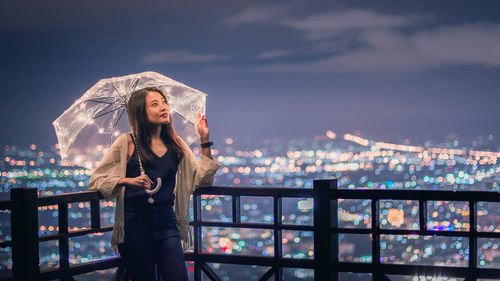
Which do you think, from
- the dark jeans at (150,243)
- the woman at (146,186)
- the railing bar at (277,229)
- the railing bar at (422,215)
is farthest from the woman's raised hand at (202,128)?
the railing bar at (422,215)

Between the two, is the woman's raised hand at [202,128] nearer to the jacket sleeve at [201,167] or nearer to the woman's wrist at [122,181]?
the jacket sleeve at [201,167]

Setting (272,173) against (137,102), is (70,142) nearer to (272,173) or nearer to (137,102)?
(137,102)

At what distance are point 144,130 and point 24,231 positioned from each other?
1.46 metres

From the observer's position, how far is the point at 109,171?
11.0 ft

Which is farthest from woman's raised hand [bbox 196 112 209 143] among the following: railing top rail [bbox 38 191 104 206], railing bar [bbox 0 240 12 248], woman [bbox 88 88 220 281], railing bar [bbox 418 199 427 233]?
railing bar [bbox 418 199 427 233]

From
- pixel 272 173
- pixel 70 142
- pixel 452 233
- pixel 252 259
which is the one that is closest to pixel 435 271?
pixel 452 233

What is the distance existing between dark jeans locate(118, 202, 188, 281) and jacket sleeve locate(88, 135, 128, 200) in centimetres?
23

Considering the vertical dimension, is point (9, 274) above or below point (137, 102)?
below

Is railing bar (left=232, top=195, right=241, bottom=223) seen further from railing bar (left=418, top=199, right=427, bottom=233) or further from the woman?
railing bar (left=418, top=199, right=427, bottom=233)

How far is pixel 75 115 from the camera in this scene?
4.08m

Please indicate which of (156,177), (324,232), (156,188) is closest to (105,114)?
(156,177)

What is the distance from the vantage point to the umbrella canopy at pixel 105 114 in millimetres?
4039

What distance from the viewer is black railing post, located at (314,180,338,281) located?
432 cm

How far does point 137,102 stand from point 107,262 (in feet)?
6.79
